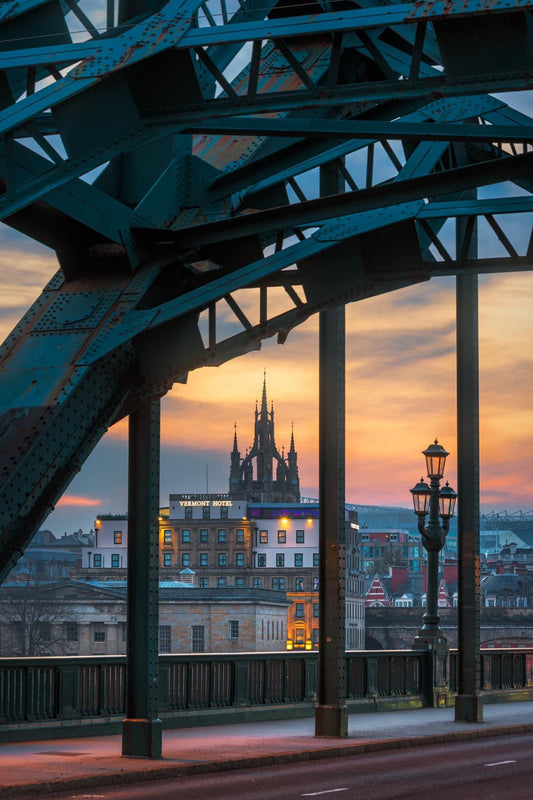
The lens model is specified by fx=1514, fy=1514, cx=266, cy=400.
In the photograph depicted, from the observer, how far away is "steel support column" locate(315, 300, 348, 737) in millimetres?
21453

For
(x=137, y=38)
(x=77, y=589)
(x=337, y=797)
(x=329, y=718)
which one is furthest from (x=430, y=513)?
(x=77, y=589)

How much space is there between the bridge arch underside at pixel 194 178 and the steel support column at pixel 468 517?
5.28 meters

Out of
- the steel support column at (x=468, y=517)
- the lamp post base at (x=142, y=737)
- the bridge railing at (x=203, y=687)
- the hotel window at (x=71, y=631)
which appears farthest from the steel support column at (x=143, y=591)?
the hotel window at (x=71, y=631)

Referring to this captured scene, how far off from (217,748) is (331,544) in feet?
11.9

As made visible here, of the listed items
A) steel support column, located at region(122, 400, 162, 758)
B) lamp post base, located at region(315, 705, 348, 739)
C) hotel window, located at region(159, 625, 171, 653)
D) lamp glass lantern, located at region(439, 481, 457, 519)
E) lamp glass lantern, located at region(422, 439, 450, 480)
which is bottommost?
hotel window, located at region(159, 625, 171, 653)

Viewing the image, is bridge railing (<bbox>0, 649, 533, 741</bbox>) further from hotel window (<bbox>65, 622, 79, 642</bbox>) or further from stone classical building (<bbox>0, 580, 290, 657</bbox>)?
stone classical building (<bbox>0, 580, 290, 657</bbox>)

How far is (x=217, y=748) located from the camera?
64.1 ft

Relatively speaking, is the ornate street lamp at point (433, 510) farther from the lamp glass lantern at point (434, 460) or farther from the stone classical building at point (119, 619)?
the stone classical building at point (119, 619)

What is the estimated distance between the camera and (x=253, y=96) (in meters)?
11.8

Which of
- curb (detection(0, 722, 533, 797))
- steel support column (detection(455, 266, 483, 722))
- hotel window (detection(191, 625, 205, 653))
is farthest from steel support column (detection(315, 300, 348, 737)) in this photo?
hotel window (detection(191, 625, 205, 653))

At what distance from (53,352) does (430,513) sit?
17.4 metres

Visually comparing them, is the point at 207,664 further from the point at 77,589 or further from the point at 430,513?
the point at 77,589

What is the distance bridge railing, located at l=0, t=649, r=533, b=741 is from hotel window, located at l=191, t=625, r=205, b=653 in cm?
12202

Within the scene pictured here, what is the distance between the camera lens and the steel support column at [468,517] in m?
25.1
